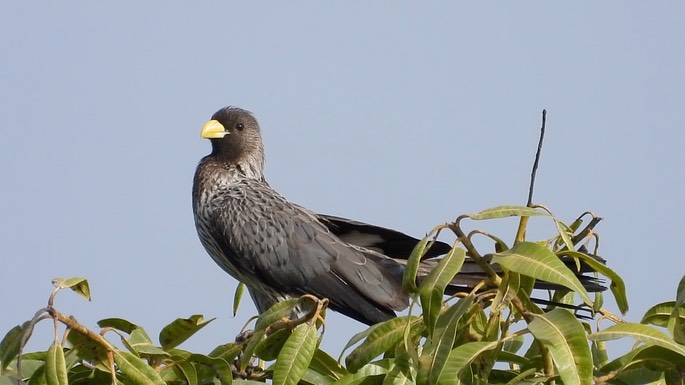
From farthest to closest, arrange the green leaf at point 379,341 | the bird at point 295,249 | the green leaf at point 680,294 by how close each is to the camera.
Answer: the bird at point 295,249
the green leaf at point 379,341
the green leaf at point 680,294

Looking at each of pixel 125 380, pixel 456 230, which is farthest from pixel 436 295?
pixel 125 380

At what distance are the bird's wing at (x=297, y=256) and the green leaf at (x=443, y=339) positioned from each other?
3845 mm

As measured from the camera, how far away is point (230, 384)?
2.92 metres

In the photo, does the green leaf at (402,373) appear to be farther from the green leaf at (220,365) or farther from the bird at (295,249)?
the bird at (295,249)

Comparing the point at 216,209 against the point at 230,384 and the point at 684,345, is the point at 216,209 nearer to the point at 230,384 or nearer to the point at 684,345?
the point at 230,384

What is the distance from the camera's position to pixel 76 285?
2.93 metres

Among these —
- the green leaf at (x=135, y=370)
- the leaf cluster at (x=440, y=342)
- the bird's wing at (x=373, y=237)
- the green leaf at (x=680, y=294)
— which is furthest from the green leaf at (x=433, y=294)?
the bird's wing at (x=373, y=237)

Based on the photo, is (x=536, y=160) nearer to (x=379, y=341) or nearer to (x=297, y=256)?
(x=379, y=341)

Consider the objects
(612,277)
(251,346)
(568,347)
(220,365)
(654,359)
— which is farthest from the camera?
(251,346)

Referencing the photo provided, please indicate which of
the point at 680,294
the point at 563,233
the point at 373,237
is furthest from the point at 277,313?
the point at 373,237

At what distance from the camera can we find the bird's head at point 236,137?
327 inches

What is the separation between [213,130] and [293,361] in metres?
5.64

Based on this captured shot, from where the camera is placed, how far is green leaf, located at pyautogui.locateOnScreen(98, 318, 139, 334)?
10.2 feet

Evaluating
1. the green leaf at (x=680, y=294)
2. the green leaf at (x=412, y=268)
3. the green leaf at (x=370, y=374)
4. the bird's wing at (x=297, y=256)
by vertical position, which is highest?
the green leaf at (x=412, y=268)
